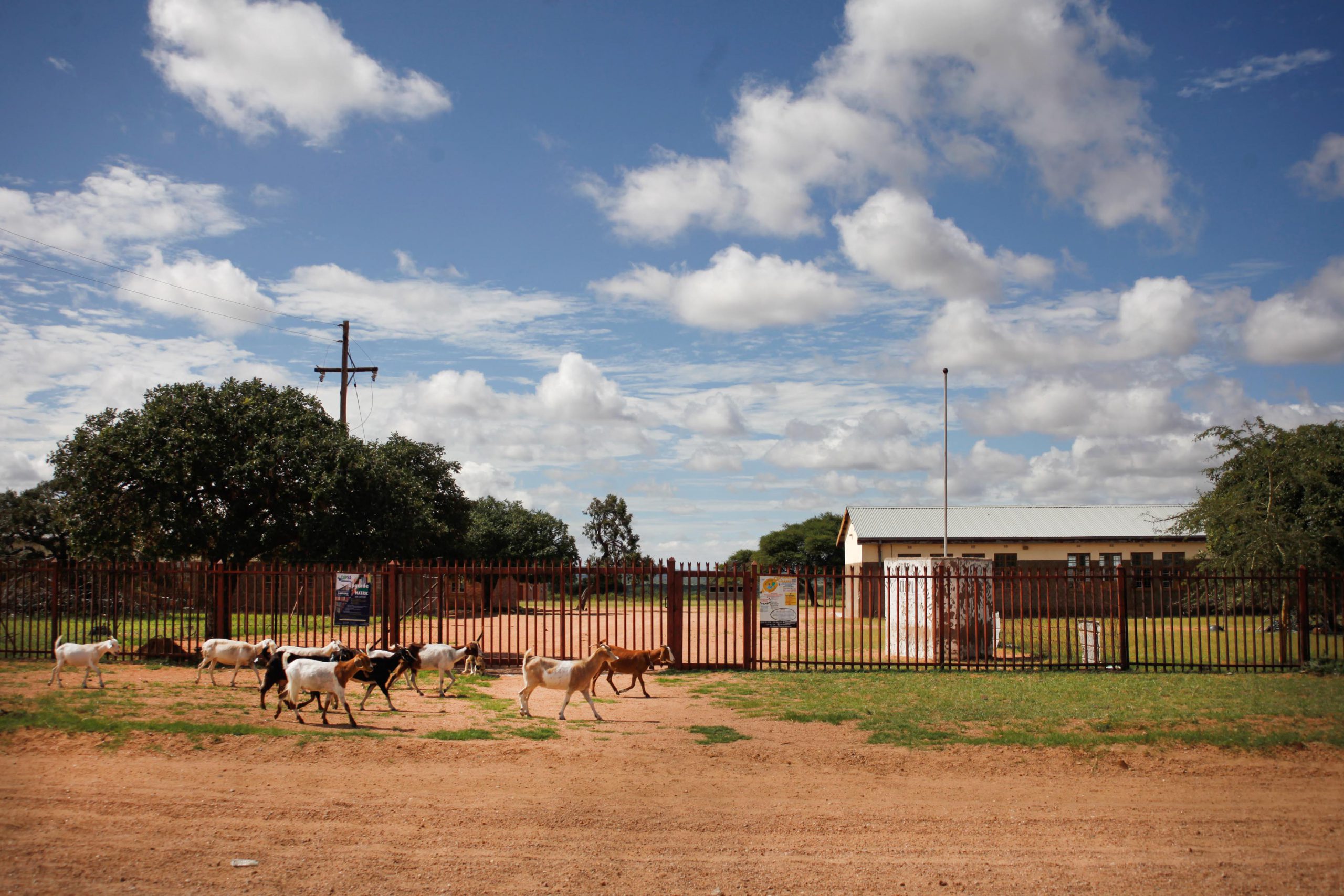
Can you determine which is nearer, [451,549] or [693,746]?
[693,746]

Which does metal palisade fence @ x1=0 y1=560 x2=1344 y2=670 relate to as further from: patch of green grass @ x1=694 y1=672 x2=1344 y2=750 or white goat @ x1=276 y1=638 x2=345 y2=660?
white goat @ x1=276 y1=638 x2=345 y2=660

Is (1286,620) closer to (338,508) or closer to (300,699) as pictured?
(300,699)

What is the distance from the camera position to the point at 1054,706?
1262 cm

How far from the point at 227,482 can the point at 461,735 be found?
50.8ft

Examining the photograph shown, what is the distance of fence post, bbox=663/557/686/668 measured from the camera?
16.2 metres

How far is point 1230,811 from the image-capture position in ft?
25.5

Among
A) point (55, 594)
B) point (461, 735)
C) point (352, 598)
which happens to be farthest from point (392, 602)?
point (461, 735)

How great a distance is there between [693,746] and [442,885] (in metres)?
4.59

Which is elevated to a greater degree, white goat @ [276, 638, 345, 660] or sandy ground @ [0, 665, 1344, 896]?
white goat @ [276, 638, 345, 660]

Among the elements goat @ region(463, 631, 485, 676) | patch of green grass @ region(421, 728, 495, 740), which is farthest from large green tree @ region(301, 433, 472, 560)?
patch of green grass @ region(421, 728, 495, 740)

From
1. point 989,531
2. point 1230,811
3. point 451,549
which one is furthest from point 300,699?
point 989,531

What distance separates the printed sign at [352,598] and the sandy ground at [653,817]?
7.31 m

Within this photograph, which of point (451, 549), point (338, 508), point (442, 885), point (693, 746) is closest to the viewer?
point (442, 885)

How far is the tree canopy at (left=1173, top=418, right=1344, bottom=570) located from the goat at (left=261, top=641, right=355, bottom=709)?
59.0 ft
